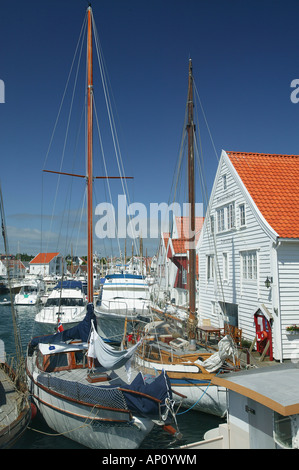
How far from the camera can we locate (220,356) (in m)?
12.2

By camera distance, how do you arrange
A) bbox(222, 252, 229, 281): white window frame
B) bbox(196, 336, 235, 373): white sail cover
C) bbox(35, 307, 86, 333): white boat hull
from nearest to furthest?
1. bbox(196, 336, 235, 373): white sail cover
2. bbox(222, 252, 229, 281): white window frame
3. bbox(35, 307, 86, 333): white boat hull

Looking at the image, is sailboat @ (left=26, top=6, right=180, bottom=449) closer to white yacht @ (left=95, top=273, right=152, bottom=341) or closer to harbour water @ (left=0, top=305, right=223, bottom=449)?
harbour water @ (left=0, top=305, right=223, bottom=449)

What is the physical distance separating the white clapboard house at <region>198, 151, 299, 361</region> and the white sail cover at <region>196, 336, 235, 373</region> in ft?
12.4

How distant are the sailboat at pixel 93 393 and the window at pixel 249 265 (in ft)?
25.4

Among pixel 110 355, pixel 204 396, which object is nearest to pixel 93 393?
pixel 110 355

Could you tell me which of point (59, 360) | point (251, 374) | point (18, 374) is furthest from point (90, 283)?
point (251, 374)

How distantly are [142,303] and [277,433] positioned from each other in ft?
79.9

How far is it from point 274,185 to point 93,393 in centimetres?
1418

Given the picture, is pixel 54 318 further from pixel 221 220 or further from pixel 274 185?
pixel 274 185

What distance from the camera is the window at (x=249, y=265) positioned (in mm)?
17203

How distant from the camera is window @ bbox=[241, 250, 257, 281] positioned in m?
17.2

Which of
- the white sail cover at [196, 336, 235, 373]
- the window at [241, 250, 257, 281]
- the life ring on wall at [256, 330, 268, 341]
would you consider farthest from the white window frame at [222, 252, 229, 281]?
the white sail cover at [196, 336, 235, 373]

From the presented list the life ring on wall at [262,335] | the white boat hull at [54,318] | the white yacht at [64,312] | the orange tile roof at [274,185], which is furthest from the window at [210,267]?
the white boat hull at [54,318]

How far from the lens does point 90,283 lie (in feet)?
45.4
